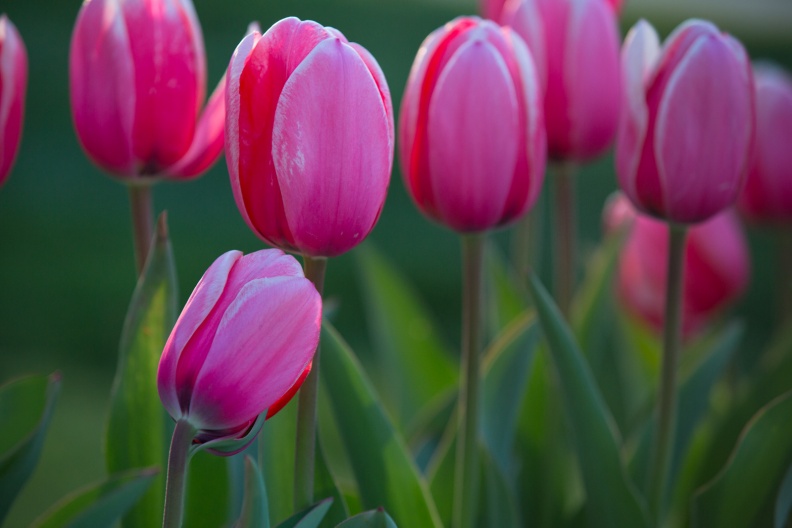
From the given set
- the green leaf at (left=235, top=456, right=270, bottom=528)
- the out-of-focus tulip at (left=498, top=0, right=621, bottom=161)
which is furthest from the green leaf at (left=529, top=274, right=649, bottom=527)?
the green leaf at (left=235, top=456, right=270, bottom=528)

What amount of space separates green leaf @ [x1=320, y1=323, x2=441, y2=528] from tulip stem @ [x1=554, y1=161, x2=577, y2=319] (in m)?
0.23

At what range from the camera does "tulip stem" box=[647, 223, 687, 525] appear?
60 centimetres

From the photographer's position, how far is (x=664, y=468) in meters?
0.61

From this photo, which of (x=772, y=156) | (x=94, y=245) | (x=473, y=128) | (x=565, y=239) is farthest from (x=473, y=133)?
(x=94, y=245)

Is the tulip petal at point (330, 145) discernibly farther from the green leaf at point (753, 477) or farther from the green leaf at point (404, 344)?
the green leaf at point (404, 344)

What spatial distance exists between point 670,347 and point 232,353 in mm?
319

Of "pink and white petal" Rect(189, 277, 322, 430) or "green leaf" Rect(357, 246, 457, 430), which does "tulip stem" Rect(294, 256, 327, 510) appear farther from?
"green leaf" Rect(357, 246, 457, 430)

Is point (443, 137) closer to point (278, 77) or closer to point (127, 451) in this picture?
point (278, 77)

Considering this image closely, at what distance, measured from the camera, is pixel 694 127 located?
1.84ft

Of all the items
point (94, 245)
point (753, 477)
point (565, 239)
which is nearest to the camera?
point (753, 477)

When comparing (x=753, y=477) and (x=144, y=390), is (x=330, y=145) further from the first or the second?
(x=753, y=477)

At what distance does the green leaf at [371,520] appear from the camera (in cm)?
47

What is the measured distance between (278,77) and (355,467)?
0.26 meters

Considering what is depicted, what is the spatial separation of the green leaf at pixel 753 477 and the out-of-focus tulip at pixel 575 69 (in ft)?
0.74
